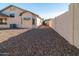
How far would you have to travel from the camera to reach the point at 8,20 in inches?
918

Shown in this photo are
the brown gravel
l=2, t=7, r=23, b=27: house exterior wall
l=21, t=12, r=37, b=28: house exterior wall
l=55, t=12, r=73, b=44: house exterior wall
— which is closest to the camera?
the brown gravel

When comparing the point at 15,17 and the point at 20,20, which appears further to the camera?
the point at 15,17

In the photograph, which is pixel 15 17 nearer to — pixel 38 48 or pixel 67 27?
pixel 67 27

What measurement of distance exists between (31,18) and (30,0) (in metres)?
18.5

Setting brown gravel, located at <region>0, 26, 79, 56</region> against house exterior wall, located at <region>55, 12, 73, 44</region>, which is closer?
brown gravel, located at <region>0, 26, 79, 56</region>

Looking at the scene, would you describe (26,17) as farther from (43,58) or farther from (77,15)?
(43,58)

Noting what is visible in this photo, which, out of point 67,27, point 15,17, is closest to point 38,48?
point 67,27

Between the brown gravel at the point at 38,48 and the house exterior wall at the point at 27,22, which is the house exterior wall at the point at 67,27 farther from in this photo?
the house exterior wall at the point at 27,22

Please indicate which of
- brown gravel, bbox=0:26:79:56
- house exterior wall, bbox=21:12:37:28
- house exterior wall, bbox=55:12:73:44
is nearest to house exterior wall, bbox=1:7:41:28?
house exterior wall, bbox=21:12:37:28

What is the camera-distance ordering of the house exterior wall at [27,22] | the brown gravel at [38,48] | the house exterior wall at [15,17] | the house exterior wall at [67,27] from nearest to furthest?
the brown gravel at [38,48] → the house exterior wall at [67,27] → the house exterior wall at [27,22] → the house exterior wall at [15,17]

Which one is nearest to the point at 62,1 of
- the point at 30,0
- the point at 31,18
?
the point at 30,0

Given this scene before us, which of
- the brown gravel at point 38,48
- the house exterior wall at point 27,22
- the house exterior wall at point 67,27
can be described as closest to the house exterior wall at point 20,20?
the house exterior wall at point 27,22

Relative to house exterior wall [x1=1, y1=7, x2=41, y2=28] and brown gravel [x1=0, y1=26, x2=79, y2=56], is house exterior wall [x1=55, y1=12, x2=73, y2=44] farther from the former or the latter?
house exterior wall [x1=1, y1=7, x2=41, y2=28]

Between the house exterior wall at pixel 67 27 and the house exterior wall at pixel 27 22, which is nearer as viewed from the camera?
the house exterior wall at pixel 67 27
